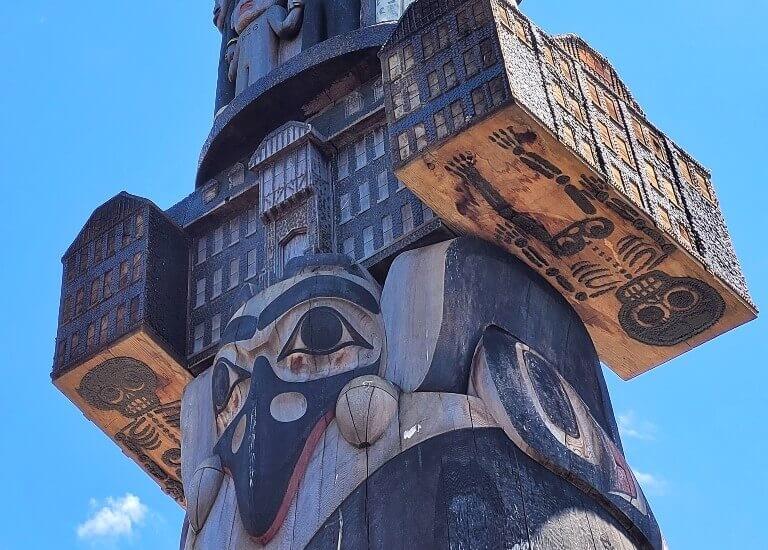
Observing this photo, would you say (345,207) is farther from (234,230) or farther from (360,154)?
(234,230)

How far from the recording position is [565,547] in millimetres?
7449

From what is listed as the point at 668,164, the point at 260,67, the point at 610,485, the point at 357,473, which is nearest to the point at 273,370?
the point at 357,473

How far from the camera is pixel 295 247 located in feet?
33.9

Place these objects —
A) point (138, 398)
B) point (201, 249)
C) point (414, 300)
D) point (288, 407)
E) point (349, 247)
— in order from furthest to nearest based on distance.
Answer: point (201, 249) < point (138, 398) < point (349, 247) < point (414, 300) < point (288, 407)

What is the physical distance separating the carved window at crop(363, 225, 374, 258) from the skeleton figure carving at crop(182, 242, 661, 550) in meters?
0.43

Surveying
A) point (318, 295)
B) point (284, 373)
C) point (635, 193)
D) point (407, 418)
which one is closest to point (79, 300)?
point (318, 295)

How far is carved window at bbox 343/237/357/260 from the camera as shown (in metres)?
9.92

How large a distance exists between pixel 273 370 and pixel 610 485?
2.33 metres

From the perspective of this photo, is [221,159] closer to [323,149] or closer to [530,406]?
[323,149]

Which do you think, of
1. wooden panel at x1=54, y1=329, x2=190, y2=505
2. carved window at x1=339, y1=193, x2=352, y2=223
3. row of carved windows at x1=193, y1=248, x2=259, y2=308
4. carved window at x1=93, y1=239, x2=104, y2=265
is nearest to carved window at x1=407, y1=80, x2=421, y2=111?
carved window at x1=339, y1=193, x2=352, y2=223

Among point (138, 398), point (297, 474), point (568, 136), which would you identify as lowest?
point (297, 474)

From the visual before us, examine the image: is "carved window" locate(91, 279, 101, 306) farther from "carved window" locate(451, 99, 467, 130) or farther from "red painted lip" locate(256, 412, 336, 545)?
"carved window" locate(451, 99, 467, 130)

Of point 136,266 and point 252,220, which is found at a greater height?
point 252,220

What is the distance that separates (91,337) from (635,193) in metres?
4.60
